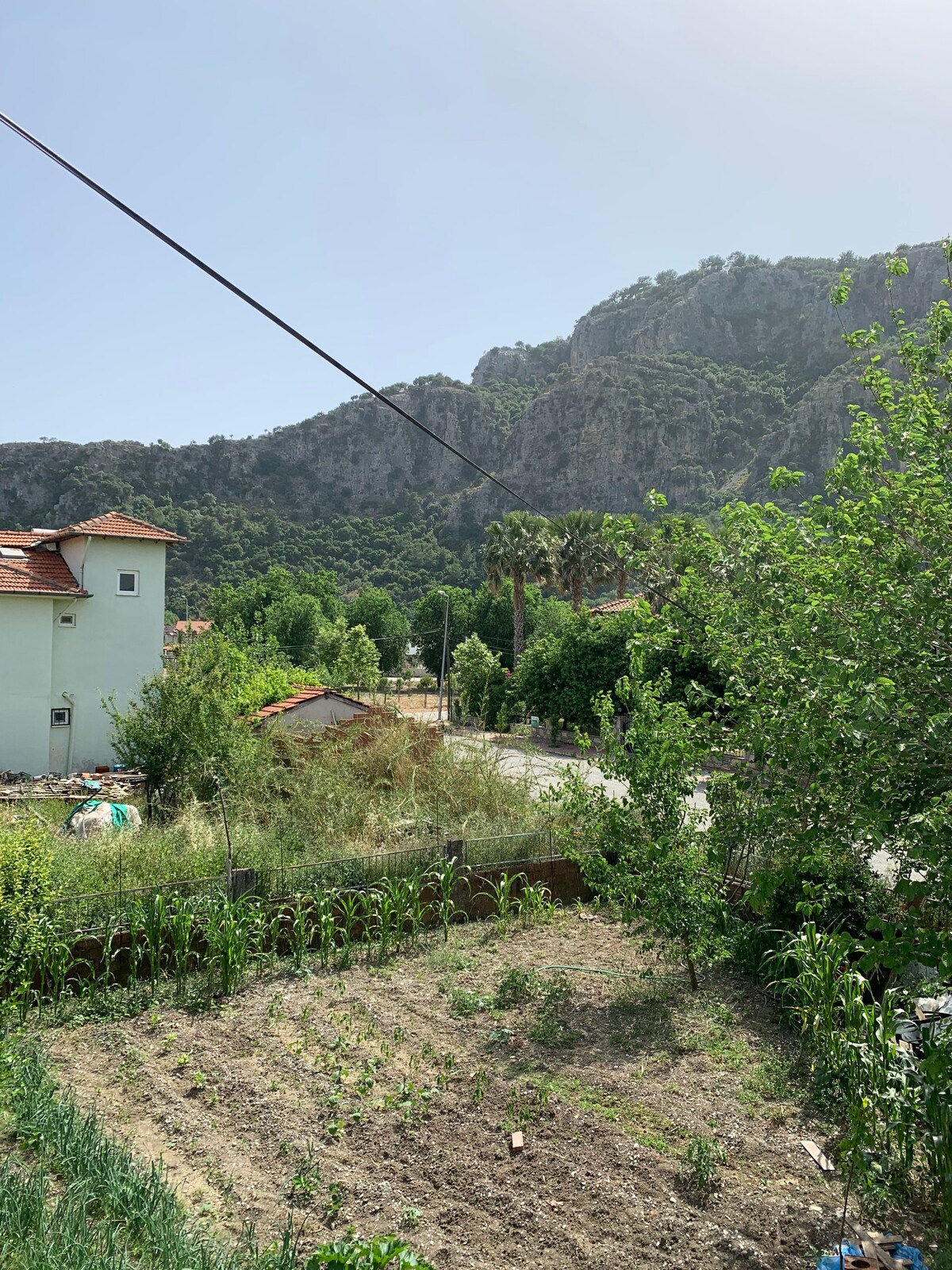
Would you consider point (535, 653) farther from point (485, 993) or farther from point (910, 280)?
point (910, 280)

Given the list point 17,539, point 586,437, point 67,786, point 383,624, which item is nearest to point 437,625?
point 383,624

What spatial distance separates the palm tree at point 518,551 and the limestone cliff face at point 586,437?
42902 mm

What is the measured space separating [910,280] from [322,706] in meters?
104

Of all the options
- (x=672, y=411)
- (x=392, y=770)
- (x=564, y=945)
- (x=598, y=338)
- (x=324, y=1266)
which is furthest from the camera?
(x=598, y=338)

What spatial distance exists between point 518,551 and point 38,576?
24014 millimetres

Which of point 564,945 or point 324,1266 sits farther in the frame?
point 564,945

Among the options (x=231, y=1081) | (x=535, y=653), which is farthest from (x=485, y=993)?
(x=535, y=653)

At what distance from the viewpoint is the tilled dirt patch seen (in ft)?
14.6

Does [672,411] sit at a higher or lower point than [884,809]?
higher

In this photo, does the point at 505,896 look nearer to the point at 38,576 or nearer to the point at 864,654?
the point at 864,654

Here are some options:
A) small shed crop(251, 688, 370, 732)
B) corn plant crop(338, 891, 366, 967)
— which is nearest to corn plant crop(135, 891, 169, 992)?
corn plant crop(338, 891, 366, 967)

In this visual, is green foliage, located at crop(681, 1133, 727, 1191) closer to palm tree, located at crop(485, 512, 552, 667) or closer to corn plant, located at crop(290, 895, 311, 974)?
corn plant, located at crop(290, 895, 311, 974)

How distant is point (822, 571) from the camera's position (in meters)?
5.50

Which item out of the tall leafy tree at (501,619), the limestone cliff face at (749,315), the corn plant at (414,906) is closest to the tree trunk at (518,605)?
the tall leafy tree at (501,619)
